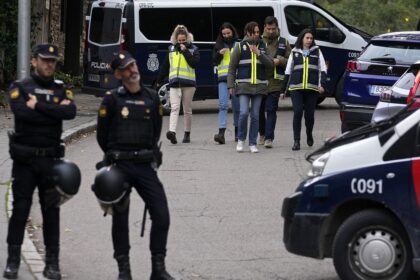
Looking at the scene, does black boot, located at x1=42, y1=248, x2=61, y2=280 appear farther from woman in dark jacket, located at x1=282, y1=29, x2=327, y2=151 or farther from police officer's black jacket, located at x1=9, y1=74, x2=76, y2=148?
woman in dark jacket, located at x1=282, y1=29, x2=327, y2=151

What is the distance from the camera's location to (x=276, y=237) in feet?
32.8

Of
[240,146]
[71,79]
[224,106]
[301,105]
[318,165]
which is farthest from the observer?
[71,79]

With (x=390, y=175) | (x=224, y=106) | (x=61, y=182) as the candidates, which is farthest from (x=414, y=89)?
(x=61, y=182)

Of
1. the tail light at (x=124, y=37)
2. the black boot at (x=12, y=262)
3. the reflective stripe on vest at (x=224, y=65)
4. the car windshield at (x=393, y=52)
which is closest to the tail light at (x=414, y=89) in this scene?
the car windshield at (x=393, y=52)

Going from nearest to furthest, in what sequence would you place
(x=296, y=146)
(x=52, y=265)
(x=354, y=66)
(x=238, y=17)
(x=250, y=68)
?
(x=52, y=265)
(x=250, y=68)
(x=296, y=146)
(x=354, y=66)
(x=238, y=17)

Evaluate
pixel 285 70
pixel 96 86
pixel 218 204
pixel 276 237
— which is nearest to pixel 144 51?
pixel 96 86

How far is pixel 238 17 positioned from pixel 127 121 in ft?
46.9

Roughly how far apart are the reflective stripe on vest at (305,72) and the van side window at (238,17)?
20.6ft

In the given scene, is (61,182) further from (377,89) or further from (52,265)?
(377,89)

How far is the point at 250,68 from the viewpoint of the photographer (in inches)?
602

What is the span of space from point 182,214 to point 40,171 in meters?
3.42

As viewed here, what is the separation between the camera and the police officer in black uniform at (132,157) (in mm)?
7793

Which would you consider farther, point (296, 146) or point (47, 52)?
point (296, 146)

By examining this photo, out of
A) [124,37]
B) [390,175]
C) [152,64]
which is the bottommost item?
[152,64]
